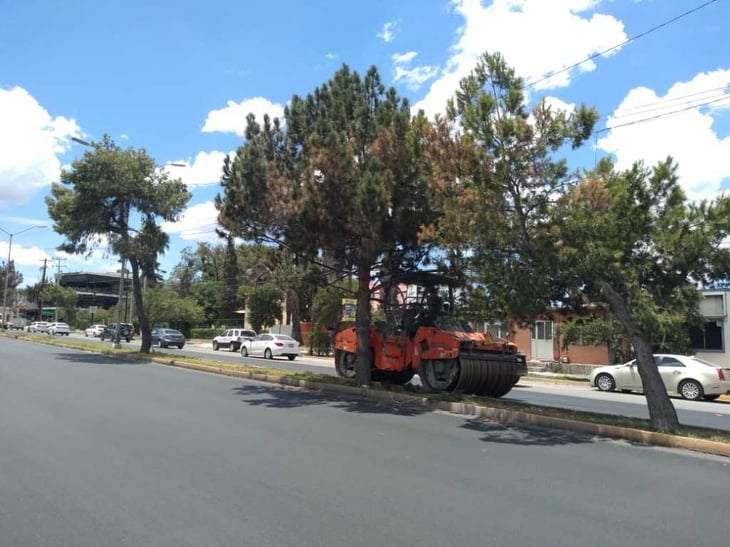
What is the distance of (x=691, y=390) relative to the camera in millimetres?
19250

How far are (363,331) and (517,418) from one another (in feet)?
18.3

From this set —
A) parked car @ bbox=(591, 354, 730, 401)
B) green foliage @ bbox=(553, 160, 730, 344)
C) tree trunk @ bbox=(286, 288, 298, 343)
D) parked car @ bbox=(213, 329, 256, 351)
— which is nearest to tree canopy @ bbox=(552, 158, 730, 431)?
green foliage @ bbox=(553, 160, 730, 344)

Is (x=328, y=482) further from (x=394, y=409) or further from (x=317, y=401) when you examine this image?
(x=317, y=401)

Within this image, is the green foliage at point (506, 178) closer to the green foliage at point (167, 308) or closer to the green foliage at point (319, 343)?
the green foliage at point (319, 343)

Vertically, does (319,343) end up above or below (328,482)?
above

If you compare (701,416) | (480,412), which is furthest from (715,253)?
(701,416)

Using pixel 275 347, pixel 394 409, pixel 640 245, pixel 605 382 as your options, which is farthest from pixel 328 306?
pixel 640 245

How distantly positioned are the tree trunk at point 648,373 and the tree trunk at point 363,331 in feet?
21.9

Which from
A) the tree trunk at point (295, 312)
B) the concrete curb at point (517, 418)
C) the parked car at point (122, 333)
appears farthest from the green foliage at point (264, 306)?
the concrete curb at point (517, 418)

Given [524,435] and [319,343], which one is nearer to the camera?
[524,435]

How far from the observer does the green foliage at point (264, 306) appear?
54.5 m

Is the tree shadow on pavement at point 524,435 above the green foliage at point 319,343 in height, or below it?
below

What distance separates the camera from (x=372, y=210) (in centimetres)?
1298

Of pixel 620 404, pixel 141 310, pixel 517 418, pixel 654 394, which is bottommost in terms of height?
pixel 620 404
